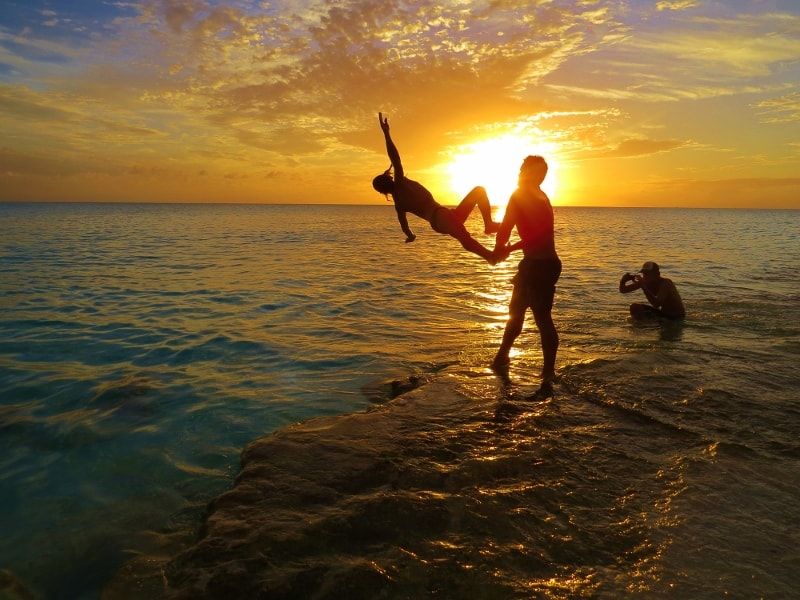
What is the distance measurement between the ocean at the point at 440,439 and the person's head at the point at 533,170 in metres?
3.20

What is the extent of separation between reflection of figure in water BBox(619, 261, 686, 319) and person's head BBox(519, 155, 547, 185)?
5859mm

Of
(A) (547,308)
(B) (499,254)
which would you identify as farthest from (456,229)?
(A) (547,308)

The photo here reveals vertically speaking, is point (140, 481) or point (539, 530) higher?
point (539, 530)

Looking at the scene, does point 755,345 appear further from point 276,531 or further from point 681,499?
point 276,531

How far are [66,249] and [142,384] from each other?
Result: 92.2 ft

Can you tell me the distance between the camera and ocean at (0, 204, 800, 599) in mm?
3457

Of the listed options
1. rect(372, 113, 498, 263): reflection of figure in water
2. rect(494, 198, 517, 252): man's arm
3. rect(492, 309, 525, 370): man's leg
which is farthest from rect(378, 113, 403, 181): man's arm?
rect(492, 309, 525, 370): man's leg

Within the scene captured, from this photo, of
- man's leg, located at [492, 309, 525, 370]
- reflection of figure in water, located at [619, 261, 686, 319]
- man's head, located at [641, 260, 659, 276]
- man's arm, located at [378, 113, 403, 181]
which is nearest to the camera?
man's arm, located at [378, 113, 403, 181]

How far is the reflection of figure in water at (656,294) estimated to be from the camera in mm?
11742

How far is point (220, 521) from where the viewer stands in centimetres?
397

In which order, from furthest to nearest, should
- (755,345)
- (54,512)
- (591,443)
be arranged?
(755,345) → (591,443) → (54,512)

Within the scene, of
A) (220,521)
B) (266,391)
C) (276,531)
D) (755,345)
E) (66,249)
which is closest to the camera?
(276,531)

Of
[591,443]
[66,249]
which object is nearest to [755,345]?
[591,443]

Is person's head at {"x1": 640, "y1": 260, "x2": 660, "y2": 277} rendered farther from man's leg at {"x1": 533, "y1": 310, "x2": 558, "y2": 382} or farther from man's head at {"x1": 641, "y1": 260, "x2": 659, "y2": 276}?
man's leg at {"x1": 533, "y1": 310, "x2": 558, "y2": 382}
